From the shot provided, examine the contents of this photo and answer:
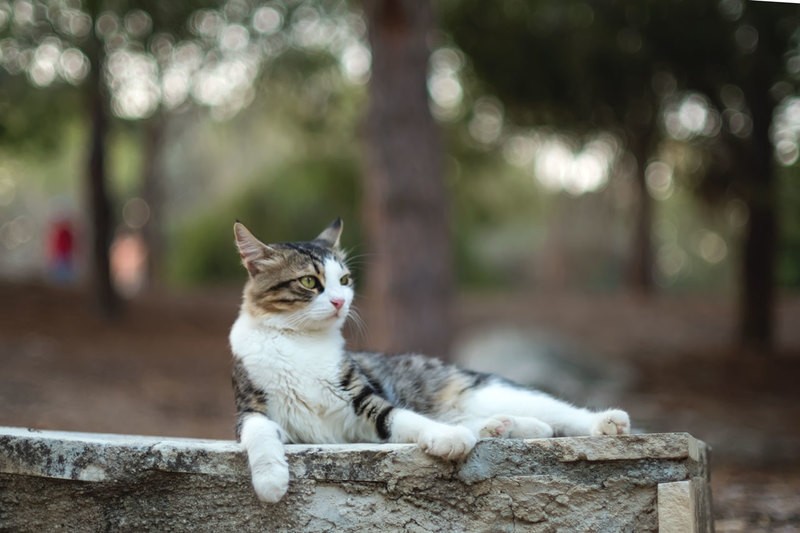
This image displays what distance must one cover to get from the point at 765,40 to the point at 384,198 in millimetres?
5200

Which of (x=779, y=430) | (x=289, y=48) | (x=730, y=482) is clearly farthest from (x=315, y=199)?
(x=730, y=482)

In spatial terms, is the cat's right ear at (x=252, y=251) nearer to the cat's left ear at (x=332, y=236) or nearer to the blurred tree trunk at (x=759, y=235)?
the cat's left ear at (x=332, y=236)

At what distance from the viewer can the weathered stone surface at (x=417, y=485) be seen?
10.6 feet

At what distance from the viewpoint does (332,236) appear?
4.27 meters

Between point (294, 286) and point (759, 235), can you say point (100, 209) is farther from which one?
point (294, 286)

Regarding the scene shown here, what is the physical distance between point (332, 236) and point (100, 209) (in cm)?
878

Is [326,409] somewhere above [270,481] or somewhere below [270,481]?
above

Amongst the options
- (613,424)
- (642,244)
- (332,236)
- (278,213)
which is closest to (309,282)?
(332,236)

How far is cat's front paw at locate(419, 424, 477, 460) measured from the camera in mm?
3164

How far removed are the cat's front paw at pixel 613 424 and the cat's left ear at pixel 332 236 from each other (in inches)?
57.0

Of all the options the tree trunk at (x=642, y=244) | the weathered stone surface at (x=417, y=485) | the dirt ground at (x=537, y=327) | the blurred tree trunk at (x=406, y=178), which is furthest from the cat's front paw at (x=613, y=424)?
the tree trunk at (x=642, y=244)

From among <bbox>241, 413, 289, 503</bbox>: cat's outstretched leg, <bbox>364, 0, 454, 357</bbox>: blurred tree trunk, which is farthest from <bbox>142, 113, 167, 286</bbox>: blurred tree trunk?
<bbox>241, 413, 289, 503</bbox>: cat's outstretched leg

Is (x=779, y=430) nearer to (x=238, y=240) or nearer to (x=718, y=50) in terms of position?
(x=718, y=50)

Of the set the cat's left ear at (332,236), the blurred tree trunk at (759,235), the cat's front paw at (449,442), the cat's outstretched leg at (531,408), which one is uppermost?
the blurred tree trunk at (759,235)
